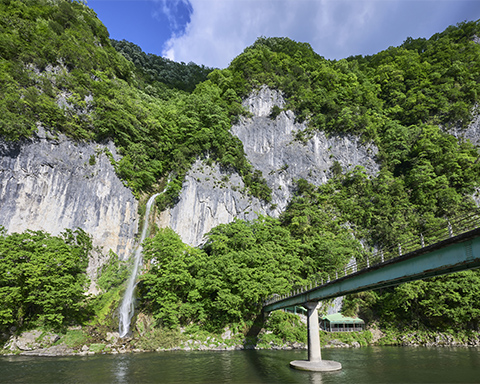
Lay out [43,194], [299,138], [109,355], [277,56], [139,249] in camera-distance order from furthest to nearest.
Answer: [277,56] < [299,138] < [139,249] < [43,194] < [109,355]

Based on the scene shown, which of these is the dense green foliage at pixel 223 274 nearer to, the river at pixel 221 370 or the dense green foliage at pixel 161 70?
the river at pixel 221 370

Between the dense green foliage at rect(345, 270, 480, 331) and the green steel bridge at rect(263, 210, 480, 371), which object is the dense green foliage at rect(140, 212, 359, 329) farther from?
the dense green foliage at rect(345, 270, 480, 331)

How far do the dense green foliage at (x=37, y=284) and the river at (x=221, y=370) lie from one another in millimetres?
3880

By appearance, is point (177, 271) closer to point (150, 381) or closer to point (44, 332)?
point (44, 332)

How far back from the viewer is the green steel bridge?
10165 mm

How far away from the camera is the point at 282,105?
188 ft

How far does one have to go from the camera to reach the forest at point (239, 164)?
94.9 ft

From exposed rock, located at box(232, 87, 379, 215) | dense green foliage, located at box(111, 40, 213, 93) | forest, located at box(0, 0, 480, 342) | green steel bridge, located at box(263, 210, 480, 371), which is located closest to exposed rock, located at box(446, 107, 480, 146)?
forest, located at box(0, 0, 480, 342)

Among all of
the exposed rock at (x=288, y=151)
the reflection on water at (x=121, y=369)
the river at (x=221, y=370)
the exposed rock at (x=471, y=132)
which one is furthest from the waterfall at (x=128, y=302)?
the exposed rock at (x=471, y=132)

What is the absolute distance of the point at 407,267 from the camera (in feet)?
43.4

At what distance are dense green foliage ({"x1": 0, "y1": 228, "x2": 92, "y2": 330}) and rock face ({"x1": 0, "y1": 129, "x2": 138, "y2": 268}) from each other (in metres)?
4.07

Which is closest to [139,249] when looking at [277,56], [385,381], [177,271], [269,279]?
[177,271]

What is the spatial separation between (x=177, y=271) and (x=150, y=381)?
51.2ft

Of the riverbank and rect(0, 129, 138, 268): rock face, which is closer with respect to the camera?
the riverbank
